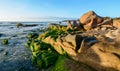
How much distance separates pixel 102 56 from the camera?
12180 mm

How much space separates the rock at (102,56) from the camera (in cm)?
1148

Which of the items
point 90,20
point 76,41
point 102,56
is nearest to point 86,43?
point 76,41

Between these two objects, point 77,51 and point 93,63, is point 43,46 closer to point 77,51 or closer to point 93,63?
point 77,51

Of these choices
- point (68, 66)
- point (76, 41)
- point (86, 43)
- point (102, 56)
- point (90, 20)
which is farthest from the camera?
point (90, 20)

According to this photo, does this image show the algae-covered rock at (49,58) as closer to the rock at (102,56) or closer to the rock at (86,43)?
the rock at (86,43)

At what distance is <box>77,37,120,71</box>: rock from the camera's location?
11.5 metres

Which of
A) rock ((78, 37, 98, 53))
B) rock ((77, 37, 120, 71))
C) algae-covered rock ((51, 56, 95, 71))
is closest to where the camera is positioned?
rock ((77, 37, 120, 71))

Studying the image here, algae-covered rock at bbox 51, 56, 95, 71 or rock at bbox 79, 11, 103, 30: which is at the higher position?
rock at bbox 79, 11, 103, 30

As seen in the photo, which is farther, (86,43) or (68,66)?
(86,43)

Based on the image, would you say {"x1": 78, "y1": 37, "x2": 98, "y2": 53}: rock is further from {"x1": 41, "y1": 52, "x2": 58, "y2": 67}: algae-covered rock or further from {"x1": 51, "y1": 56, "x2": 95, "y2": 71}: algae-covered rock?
{"x1": 41, "y1": 52, "x2": 58, "y2": 67}: algae-covered rock

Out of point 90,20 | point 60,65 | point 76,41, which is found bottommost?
point 60,65

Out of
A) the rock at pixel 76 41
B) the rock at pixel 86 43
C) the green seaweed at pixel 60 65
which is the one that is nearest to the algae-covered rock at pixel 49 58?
the green seaweed at pixel 60 65

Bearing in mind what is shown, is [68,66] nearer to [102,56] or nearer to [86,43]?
[86,43]

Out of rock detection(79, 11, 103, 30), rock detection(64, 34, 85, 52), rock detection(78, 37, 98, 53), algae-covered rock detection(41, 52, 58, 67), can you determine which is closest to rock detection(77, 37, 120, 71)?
rock detection(78, 37, 98, 53)
